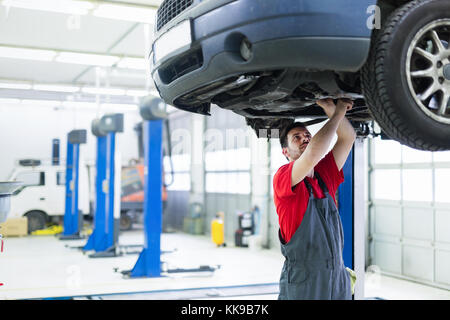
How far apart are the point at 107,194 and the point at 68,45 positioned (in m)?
3.35

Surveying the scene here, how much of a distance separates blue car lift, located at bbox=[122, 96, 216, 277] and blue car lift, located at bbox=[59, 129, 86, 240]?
5397 mm

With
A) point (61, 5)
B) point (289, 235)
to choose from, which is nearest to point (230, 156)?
point (61, 5)

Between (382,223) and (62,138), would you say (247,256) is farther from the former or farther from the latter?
(62,138)

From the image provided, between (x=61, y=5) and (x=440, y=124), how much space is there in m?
4.97

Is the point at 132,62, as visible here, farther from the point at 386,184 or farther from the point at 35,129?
the point at 35,129

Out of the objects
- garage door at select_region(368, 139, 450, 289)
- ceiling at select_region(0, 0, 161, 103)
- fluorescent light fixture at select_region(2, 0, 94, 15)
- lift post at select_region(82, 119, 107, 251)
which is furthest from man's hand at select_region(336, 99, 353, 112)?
lift post at select_region(82, 119, 107, 251)

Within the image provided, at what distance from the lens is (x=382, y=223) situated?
7.83 m

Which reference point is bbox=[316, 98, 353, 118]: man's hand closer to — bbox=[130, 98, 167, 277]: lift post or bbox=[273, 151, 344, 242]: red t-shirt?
bbox=[273, 151, 344, 242]: red t-shirt

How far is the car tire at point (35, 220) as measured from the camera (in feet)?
44.1

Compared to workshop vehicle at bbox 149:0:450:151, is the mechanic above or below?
below

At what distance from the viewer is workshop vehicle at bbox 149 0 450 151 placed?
1801 millimetres

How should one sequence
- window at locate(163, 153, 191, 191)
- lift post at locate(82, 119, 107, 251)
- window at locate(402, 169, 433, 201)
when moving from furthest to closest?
1. window at locate(163, 153, 191, 191)
2. lift post at locate(82, 119, 107, 251)
3. window at locate(402, 169, 433, 201)

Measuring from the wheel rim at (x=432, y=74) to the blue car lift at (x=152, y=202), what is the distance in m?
5.57

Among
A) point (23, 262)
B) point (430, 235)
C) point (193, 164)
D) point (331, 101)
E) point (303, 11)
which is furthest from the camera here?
point (193, 164)
